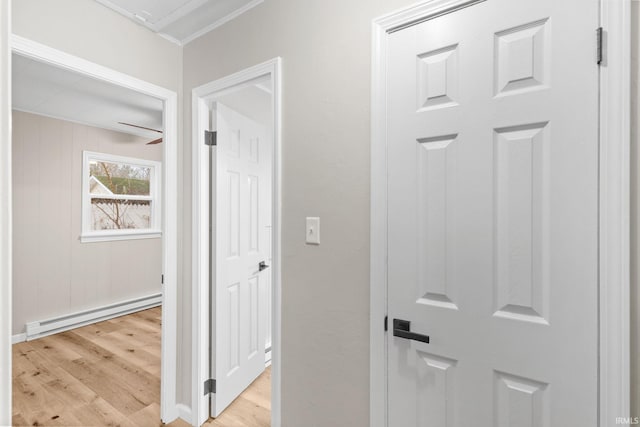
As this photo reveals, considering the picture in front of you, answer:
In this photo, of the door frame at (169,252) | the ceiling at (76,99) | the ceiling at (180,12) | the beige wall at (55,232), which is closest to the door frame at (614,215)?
the ceiling at (180,12)

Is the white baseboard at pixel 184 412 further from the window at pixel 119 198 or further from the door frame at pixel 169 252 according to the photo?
the window at pixel 119 198

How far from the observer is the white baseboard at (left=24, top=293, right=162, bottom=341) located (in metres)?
3.56

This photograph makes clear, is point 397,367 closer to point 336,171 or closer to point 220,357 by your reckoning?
point 336,171

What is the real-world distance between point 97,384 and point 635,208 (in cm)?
339

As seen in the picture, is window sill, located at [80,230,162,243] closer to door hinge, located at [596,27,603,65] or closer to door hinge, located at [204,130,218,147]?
door hinge, located at [204,130,218,147]

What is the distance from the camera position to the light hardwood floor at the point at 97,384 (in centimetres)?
216

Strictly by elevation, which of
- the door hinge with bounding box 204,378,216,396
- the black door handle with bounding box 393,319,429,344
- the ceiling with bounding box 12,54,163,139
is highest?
the ceiling with bounding box 12,54,163,139

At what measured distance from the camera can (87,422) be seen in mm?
2119

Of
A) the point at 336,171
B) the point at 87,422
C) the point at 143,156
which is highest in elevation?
the point at 143,156

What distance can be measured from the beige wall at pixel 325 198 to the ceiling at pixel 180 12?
0.65 feet

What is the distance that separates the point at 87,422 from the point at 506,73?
117 inches

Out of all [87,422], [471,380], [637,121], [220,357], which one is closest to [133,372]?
[87,422]
